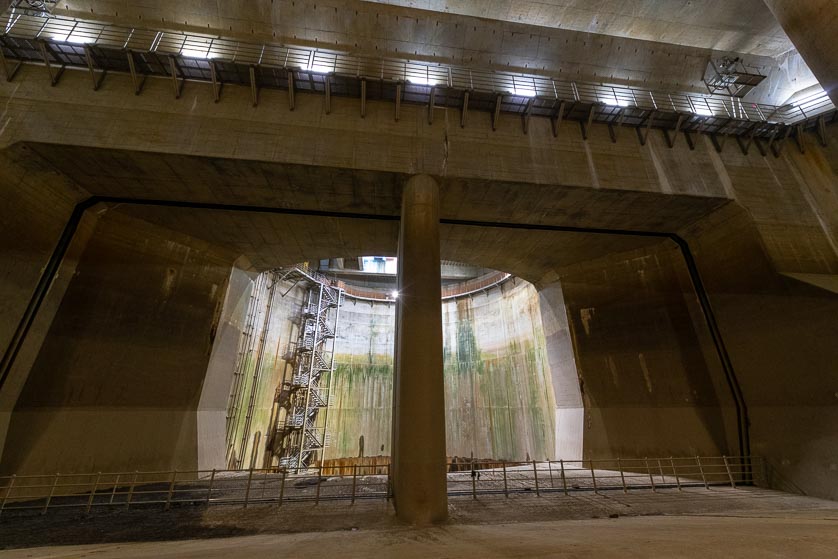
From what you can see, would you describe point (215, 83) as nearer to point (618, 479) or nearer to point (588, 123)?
point (588, 123)

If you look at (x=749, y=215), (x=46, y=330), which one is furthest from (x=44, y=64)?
(x=749, y=215)

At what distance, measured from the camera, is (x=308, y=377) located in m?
19.5

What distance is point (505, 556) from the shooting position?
11.7ft

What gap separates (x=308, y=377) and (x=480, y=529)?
16.0 m

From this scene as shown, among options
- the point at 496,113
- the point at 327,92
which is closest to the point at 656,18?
the point at 496,113

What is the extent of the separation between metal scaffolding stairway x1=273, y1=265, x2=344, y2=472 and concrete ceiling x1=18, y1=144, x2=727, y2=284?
24.3 feet

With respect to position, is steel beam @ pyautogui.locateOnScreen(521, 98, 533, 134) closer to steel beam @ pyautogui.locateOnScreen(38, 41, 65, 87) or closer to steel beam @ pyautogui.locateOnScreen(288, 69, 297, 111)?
steel beam @ pyautogui.locateOnScreen(288, 69, 297, 111)

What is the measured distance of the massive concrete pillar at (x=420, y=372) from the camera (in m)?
6.59

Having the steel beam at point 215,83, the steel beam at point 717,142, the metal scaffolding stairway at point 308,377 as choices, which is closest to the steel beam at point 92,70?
the steel beam at point 215,83

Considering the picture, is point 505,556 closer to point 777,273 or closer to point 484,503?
point 484,503

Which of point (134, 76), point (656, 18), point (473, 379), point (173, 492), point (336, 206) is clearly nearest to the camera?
point (173, 492)

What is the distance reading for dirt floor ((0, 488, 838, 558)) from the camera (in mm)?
3807

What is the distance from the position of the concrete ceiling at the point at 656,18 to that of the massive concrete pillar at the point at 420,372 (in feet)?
27.5

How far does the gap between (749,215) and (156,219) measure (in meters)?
18.5
